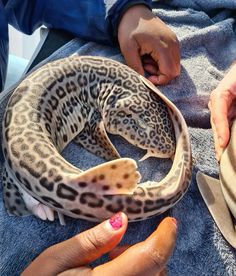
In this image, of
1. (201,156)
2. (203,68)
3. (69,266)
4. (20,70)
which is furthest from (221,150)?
(20,70)

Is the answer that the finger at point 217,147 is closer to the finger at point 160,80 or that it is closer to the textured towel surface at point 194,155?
the textured towel surface at point 194,155

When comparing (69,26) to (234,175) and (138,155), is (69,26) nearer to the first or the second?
(138,155)

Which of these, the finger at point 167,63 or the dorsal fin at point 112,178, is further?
the finger at point 167,63

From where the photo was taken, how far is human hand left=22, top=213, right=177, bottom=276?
0.73 meters

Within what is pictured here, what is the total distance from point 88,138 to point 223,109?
0.31m

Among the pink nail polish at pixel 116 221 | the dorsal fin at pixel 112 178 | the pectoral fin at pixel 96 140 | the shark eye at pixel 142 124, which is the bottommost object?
the pectoral fin at pixel 96 140

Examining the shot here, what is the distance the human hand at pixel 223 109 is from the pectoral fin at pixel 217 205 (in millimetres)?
72

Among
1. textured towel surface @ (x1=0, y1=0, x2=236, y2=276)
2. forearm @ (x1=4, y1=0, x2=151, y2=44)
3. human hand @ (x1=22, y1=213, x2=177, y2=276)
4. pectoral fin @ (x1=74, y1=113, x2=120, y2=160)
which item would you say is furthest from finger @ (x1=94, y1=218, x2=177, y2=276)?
forearm @ (x1=4, y1=0, x2=151, y2=44)

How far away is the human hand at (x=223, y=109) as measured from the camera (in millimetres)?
1043

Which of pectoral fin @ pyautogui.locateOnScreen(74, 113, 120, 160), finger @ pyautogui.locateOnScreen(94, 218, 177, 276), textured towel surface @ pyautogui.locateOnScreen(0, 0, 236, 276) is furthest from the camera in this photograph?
pectoral fin @ pyautogui.locateOnScreen(74, 113, 120, 160)

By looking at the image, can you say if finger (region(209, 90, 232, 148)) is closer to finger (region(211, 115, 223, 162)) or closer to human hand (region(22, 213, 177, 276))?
finger (region(211, 115, 223, 162))

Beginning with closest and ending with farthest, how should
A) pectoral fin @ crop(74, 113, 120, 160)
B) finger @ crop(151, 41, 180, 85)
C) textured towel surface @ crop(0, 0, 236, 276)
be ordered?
textured towel surface @ crop(0, 0, 236, 276)
pectoral fin @ crop(74, 113, 120, 160)
finger @ crop(151, 41, 180, 85)

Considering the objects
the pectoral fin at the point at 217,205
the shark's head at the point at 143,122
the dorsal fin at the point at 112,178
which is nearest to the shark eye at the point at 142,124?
the shark's head at the point at 143,122

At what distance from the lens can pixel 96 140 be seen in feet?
3.37
